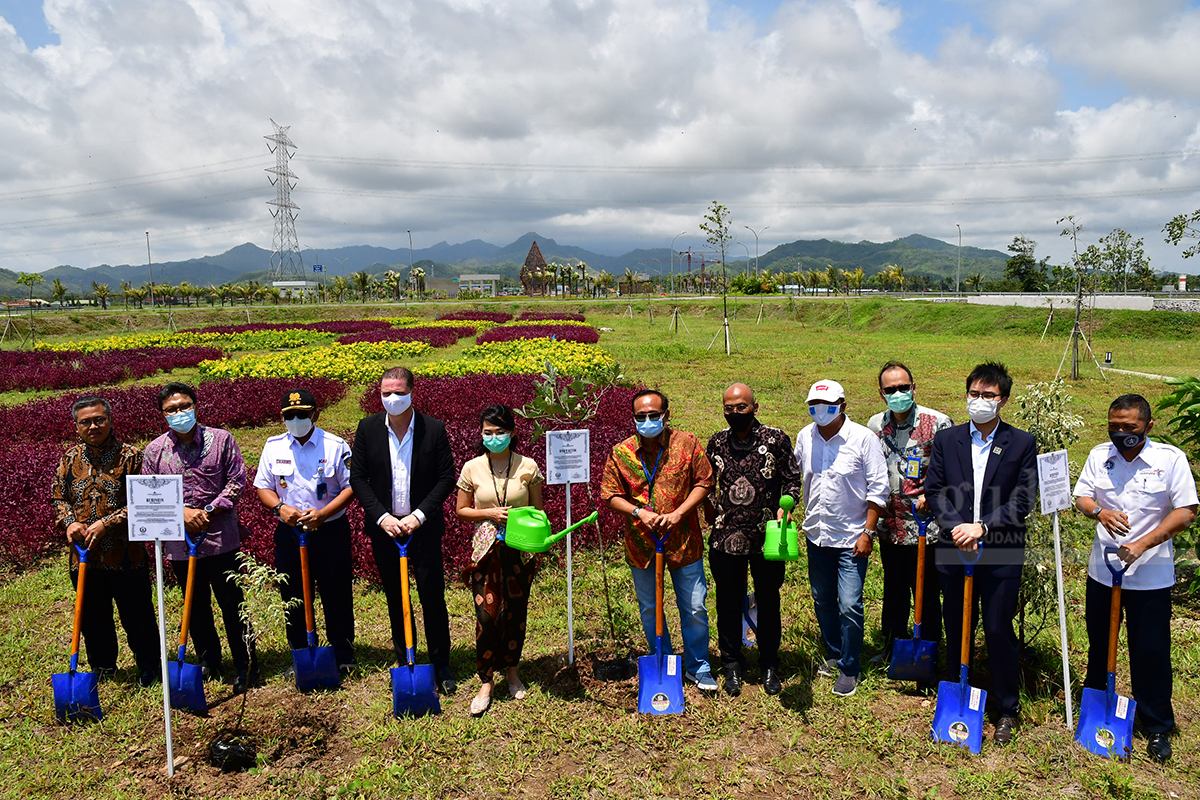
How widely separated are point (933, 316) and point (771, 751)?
40.8m

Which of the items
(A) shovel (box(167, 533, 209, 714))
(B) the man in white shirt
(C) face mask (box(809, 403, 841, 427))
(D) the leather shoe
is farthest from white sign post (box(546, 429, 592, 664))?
(B) the man in white shirt

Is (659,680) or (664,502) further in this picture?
(659,680)

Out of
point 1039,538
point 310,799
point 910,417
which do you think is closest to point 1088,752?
point 1039,538

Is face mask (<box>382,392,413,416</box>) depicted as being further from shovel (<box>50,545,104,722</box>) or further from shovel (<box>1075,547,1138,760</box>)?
shovel (<box>1075,547,1138,760</box>)

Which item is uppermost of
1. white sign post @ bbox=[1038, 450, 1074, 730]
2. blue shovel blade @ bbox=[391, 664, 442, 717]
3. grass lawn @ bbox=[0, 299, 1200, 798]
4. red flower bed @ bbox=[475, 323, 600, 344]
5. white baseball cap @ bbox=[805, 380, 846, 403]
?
red flower bed @ bbox=[475, 323, 600, 344]

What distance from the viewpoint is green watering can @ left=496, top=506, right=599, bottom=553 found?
402 cm

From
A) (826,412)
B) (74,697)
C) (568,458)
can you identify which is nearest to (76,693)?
(74,697)

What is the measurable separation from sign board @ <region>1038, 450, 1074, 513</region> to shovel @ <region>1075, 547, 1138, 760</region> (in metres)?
0.33

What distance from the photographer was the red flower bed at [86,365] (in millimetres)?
18594

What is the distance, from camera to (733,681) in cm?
444

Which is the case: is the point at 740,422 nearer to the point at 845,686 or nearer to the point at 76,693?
the point at 845,686

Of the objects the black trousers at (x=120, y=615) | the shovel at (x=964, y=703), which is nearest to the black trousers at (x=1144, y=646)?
the shovel at (x=964, y=703)

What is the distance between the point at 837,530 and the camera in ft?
13.9

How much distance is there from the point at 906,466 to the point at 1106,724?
1.75 meters
